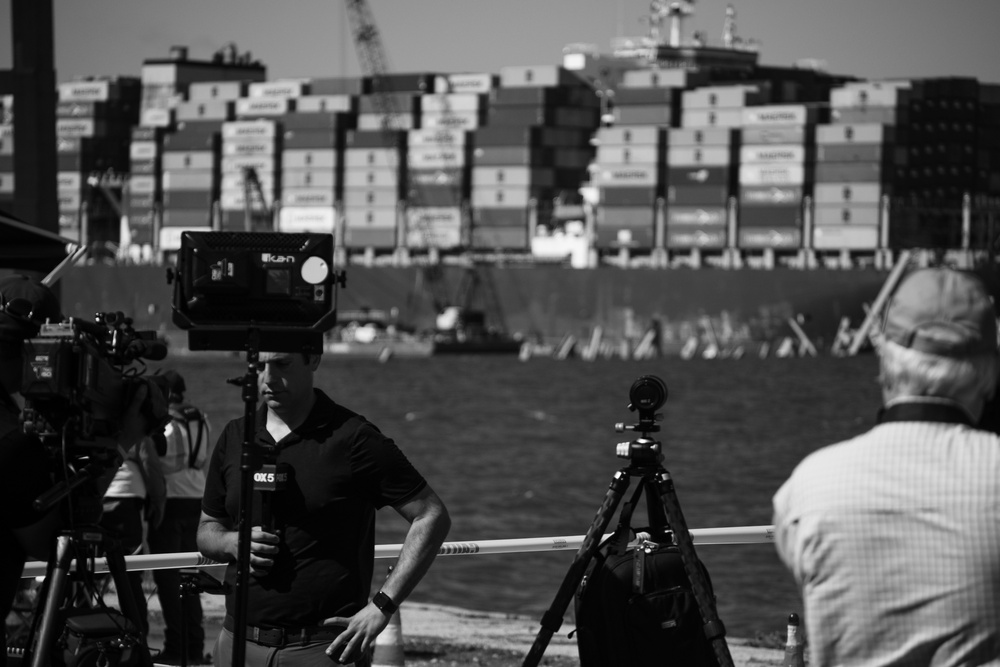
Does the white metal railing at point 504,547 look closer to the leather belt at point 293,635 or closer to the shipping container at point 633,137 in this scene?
the leather belt at point 293,635

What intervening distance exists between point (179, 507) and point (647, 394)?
2823mm

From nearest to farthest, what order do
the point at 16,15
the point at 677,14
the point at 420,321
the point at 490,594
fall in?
the point at 16,15 < the point at 490,594 < the point at 420,321 < the point at 677,14

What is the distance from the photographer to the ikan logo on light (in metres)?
3.39

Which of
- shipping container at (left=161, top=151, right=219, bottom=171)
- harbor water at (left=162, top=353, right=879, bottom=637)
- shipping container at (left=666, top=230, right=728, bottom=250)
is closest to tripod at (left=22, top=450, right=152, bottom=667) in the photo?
harbor water at (left=162, top=353, right=879, bottom=637)

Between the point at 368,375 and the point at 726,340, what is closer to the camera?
the point at 368,375

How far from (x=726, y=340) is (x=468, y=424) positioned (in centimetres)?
3072

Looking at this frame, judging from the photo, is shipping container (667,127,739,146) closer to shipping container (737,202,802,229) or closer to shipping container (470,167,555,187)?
shipping container (737,202,802,229)

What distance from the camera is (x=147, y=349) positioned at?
360cm

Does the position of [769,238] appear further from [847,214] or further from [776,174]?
[847,214]

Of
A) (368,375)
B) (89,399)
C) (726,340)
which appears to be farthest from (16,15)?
(726,340)

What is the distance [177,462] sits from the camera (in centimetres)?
593

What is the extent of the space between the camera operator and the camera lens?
124 cm

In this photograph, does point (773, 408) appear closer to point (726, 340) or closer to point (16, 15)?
point (726, 340)

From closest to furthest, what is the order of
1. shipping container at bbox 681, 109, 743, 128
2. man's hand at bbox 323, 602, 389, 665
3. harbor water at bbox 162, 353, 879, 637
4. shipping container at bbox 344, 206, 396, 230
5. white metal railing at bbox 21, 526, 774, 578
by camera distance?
man's hand at bbox 323, 602, 389, 665, white metal railing at bbox 21, 526, 774, 578, harbor water at bbox 162, 353, 879, 637, shipping container at bbox 681, 109, 743, 128, shipping container at bbox 344, 206, 396, 230
